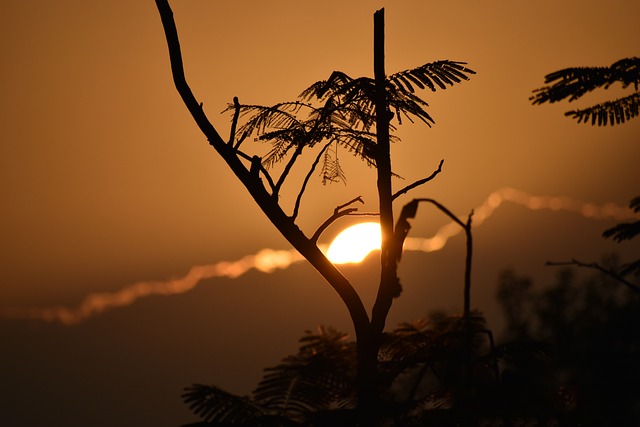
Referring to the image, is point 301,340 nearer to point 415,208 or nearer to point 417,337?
point 417,337

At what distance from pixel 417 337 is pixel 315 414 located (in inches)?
41.5

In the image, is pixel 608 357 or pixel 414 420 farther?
pixel 608 357

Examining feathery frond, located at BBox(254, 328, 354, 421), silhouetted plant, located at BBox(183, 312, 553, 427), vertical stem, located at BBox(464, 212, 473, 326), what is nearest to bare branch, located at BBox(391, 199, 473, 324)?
vertical stem, located at BBox(464, 212, 473, 326)

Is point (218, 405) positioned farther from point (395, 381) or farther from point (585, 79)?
point (585, 79)

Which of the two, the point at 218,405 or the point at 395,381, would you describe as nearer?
the point at 218,405

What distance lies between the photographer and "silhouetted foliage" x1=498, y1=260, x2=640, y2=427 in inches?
1225

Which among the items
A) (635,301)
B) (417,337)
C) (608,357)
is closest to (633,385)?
(608,357)

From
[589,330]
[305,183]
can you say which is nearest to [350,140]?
[305,183]

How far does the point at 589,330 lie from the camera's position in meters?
37.5

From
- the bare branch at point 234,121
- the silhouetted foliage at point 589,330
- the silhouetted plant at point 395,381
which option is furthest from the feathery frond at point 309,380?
the silhouetted foliage at point 589,330

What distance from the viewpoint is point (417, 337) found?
4730 millimetres

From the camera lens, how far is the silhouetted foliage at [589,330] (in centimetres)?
3111

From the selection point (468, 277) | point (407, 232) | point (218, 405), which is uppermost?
point (407, 232)

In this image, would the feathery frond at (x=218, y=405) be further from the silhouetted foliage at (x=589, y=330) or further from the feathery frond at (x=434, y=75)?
the silhouetted foliage at (x=589, y=330)
